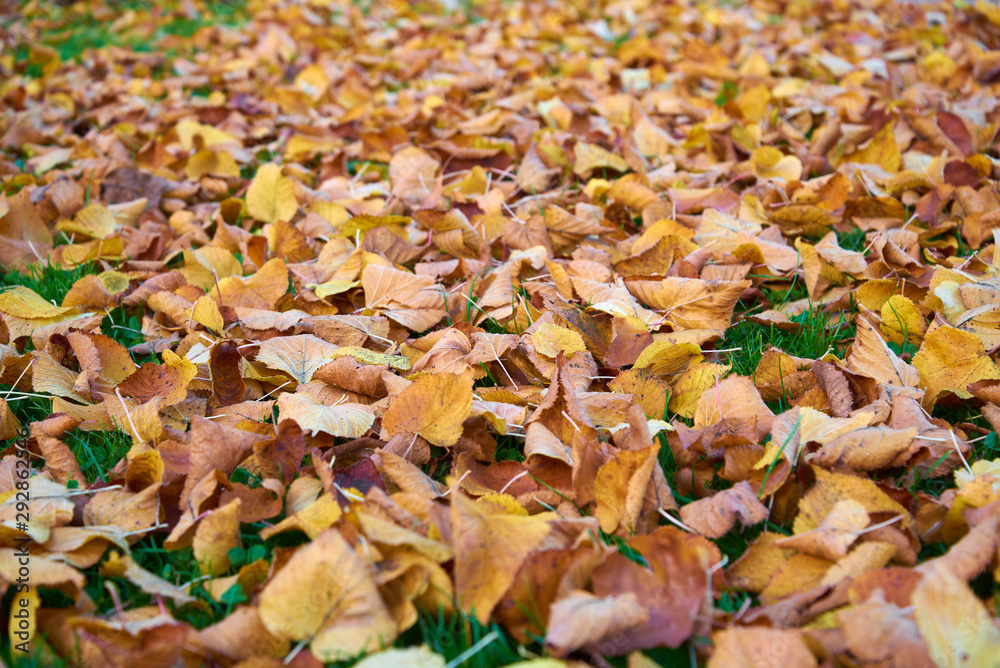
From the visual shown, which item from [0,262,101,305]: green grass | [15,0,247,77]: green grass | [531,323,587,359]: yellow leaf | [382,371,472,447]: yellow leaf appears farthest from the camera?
[15,0,247,77]: green grass

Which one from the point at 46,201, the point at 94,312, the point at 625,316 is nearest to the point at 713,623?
the point at 625,316

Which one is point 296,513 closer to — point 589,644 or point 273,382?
point 273,382

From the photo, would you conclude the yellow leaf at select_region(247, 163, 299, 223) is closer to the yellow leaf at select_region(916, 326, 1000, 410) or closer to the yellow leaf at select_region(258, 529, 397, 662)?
the yellow leaf at select_region(258, 529, 397, 662)

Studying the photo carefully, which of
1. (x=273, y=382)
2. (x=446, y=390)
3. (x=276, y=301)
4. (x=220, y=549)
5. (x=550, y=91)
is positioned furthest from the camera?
(x=550, y=91)

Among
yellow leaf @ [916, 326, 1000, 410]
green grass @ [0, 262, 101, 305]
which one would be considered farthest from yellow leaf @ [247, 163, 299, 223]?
→ yellow leaf @ [916, 326, 1000, 410]

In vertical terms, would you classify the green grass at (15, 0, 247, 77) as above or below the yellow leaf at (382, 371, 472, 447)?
above

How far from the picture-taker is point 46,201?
2.21m

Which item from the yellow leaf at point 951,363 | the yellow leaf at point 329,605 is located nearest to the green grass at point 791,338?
the yellow leaf at point 951,363

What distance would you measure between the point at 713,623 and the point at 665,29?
157 inches

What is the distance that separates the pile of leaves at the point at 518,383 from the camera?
951 mm

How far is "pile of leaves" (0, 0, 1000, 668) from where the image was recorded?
951 millimetres

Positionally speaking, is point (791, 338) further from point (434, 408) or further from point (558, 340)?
point (434, 408)

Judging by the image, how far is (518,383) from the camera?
57.5 inches

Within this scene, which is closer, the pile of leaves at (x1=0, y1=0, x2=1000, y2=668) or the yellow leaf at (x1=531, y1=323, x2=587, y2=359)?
the pile of leaves at (x1=0, y1=0, x2=1000, y2=668)
